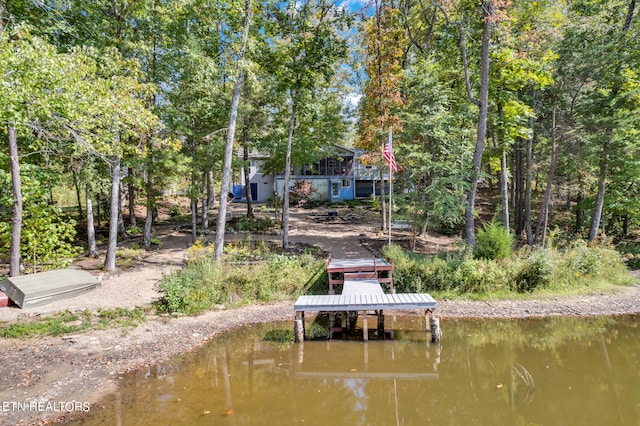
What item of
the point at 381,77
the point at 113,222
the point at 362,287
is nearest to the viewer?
the point at 362,287

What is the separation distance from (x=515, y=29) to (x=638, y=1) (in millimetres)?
4422

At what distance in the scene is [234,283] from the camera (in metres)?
10.4

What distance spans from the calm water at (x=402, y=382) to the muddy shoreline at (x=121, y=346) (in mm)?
497

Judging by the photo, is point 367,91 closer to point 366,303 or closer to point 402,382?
point 366,303

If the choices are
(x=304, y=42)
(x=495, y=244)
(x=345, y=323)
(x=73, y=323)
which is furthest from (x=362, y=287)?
(x=304, y=42)

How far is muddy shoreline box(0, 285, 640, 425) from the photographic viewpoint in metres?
5.62

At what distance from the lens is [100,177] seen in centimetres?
1388

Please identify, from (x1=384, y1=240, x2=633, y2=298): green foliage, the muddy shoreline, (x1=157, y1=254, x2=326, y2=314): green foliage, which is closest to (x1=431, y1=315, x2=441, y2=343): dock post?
the muddy shoreline

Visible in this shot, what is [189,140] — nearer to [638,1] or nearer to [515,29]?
[515,29]

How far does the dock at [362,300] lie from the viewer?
307 inches

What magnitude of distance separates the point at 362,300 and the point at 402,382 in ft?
7.17

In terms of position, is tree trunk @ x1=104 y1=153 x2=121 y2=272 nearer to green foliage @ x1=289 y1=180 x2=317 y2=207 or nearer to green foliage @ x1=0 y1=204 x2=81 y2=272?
green foliage @ x1=0 y1=204 x2=81 y2=272

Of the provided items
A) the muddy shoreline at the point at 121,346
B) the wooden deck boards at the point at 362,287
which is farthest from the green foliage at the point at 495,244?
the wooden deck boards at the point at 362,287

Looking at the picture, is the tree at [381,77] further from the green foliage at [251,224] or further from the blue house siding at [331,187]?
the blue house siding at [331,187]
